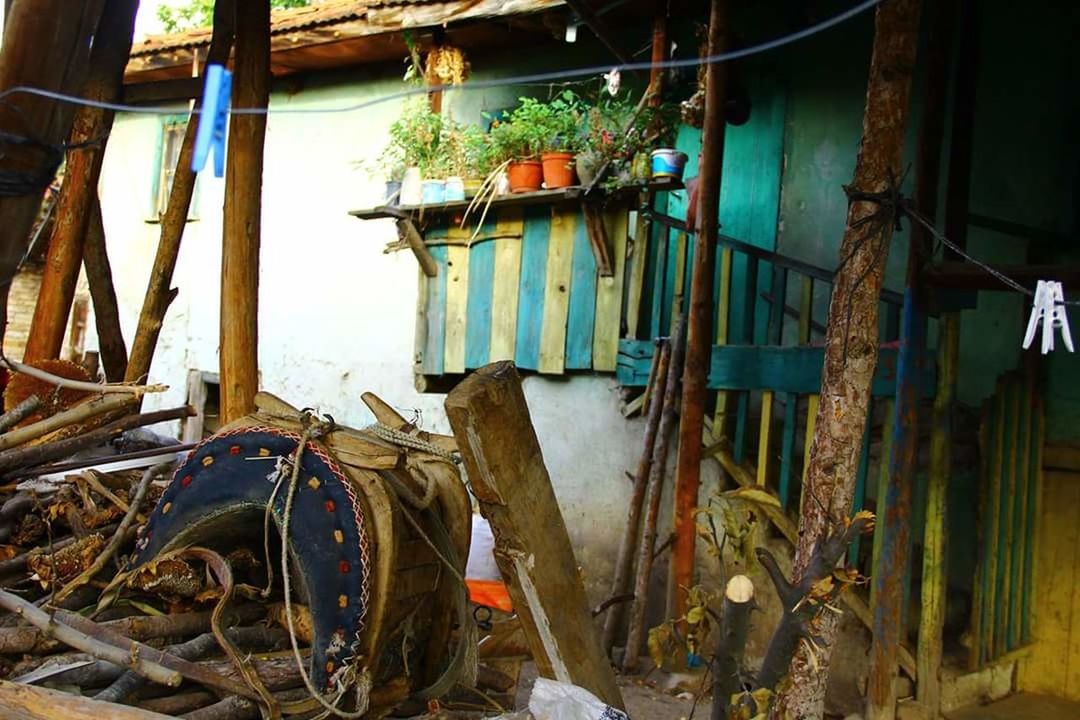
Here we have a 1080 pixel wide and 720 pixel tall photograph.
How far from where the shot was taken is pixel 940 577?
211 inches

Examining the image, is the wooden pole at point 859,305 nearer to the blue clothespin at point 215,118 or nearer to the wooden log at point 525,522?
the wooden log at point 525,522

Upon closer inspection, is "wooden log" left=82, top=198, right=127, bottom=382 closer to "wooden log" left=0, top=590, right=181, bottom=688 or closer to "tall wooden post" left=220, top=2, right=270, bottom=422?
"tall wooden post" left=220, top=2, right=270, bottom=422

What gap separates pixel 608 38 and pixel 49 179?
517 centimetres

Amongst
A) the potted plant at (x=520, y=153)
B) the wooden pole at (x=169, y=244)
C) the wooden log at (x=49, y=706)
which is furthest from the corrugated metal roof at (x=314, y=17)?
the wooden log at (x=49, y=706)

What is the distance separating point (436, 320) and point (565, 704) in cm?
612

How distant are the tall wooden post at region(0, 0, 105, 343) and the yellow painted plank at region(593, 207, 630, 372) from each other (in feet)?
15.8

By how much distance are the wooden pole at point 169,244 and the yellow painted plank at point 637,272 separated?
3066 mm

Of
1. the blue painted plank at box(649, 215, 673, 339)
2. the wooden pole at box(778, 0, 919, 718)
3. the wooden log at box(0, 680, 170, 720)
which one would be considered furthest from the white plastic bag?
the blue painted plank at box(649, 215, 673, 339)

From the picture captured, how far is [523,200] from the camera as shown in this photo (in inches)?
301

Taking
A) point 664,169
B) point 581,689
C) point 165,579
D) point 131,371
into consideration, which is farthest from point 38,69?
point 664,169

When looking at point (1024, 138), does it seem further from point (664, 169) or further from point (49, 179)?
point (49, 179)

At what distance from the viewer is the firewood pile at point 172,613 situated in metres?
2.59

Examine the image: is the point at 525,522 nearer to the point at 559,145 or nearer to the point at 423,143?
the point at 559,145

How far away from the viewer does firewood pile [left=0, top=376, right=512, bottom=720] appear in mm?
2592
